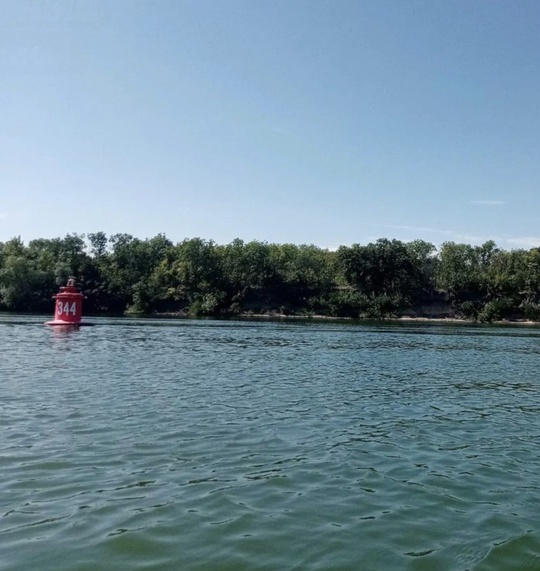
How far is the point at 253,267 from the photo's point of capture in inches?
4801

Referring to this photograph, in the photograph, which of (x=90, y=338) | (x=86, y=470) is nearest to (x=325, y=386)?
(x=86, y=470)

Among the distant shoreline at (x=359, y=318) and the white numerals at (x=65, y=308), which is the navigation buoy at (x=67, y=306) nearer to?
the white numerals at (x=65, y=308)

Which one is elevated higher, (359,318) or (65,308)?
(65,308)

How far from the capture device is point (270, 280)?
122 metres

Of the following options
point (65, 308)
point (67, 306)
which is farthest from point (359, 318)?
point (65, 308)

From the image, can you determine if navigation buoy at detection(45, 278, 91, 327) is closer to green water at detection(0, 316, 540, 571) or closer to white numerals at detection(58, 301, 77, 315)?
white numerals at detection(58, 301, 77, 315)

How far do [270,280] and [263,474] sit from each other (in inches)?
4386

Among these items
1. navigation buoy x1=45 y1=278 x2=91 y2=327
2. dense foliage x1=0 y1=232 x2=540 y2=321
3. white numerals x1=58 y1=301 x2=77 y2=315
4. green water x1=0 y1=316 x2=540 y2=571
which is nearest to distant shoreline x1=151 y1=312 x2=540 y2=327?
dense foliage x1=0 y1=232 x2=540 y2=321

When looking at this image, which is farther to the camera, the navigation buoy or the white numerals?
the white numerals

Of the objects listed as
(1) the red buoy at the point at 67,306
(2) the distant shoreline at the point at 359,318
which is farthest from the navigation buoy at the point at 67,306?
(2) the distant shoreline at the point at 359,318

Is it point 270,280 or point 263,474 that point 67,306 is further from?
point 270,280

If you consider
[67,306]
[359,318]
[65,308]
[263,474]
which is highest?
[67,306]

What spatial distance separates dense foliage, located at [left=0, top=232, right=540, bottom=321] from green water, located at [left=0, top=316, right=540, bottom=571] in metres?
92.8

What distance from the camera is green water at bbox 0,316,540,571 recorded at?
24.5 ft
